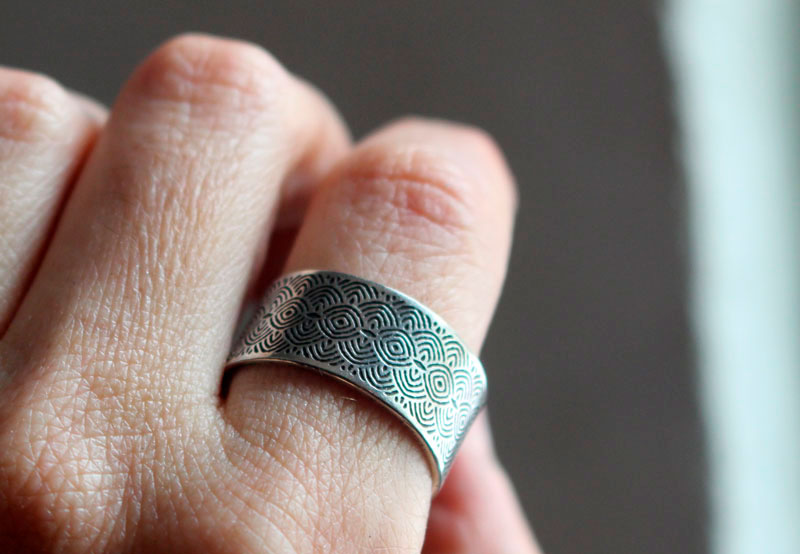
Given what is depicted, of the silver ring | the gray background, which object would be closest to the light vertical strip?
the gray background

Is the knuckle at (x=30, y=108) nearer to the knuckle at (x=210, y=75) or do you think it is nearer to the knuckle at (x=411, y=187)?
the knuckle at (x=210, y=75)

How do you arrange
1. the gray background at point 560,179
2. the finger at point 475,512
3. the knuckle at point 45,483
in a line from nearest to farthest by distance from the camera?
the knuckle at point 45,483 → the finger at point 475,512 → the gray background at point 560,179

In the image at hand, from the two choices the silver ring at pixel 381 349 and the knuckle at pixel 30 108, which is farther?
the knuckle at pixel 30 108

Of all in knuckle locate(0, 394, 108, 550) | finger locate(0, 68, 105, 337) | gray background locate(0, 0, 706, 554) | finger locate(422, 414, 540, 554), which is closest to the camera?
knuckle locate(0, 394, 108, 550)

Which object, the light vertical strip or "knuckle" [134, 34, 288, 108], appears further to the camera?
the light vertical strip

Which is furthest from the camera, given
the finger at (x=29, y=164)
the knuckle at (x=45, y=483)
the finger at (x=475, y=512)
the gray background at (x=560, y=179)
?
the gray background at (x=560, y=179)

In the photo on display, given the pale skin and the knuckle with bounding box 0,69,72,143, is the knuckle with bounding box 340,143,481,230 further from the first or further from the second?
the knuckle with bounding box 0,69,72,143

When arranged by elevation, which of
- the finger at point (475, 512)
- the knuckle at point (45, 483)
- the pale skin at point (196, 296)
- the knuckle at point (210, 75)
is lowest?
the finger at point (475, 512)

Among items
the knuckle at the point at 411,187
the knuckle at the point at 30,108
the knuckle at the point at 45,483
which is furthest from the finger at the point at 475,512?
the knuckle at the point at 30,108
